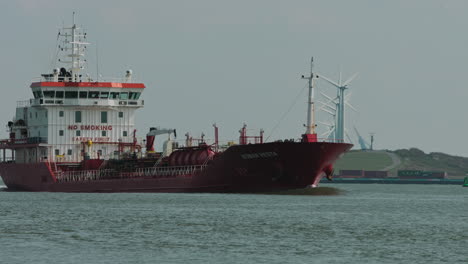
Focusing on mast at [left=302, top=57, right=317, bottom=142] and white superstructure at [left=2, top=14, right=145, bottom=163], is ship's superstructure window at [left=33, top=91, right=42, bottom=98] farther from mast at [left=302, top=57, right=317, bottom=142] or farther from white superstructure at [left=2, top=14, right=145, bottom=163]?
mast at [left=302, top=57, right=317, bottom=142]

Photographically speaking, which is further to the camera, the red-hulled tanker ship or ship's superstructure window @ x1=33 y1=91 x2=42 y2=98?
ship's superstructure window @ x1=33 y1=91 x2=42 y2=98

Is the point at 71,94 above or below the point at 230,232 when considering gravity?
above

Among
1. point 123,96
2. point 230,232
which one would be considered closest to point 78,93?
point 123,96

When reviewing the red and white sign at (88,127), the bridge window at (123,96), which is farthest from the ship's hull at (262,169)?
the bridge window at (123,96)

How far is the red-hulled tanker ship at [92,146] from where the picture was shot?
77.4m

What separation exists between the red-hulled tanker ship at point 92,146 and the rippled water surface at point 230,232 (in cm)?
720

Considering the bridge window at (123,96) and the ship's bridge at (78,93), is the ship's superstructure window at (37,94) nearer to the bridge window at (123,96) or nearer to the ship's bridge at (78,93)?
the ship's bridge at (78,93)

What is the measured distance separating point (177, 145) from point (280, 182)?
13.7 meters

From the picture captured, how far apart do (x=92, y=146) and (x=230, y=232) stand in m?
43.1

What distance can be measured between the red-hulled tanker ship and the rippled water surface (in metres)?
7.20

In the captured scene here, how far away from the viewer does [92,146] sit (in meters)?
88.6

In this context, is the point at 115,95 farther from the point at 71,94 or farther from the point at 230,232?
the point at 230,232

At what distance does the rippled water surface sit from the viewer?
3934 cm

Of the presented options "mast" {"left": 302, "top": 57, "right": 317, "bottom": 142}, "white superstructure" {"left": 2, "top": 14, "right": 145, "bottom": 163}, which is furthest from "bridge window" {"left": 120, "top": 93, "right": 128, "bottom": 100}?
"mast" {"left": 302, "top": 57, "right": 317, "bottom": 142}
